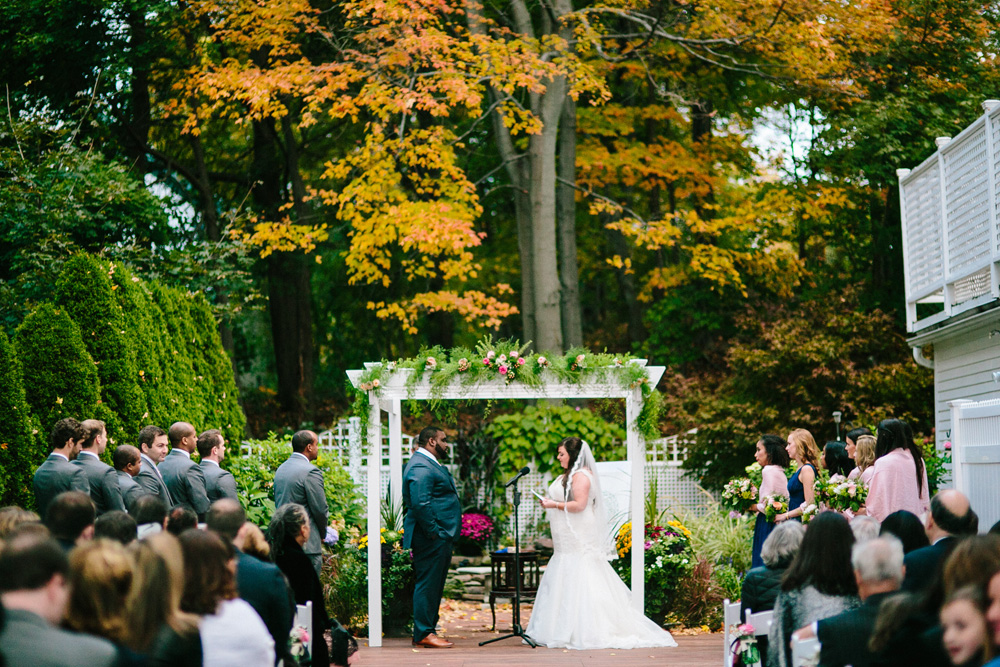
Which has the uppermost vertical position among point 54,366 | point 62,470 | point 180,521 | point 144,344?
point 144,344

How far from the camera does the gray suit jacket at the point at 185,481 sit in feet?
24.8

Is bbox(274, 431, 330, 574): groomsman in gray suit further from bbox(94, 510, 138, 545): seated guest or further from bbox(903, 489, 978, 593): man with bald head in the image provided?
bbox(903, 489, 978, 593): man with bald head

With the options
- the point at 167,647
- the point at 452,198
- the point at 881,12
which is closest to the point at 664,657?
the point at 167,647

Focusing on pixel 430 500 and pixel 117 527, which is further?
pixel 430 500

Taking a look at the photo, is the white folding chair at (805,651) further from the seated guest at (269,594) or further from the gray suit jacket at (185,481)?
the gray suit jacket at (185,481)

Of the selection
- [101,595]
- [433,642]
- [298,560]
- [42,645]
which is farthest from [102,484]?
[42,645]

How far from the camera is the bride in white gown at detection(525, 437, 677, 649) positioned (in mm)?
8633

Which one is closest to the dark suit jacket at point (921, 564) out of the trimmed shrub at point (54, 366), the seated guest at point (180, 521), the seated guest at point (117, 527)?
the seated guest at point (180, 521)

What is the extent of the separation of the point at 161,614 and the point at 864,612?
2595 mm

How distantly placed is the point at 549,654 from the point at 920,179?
6.56 metres

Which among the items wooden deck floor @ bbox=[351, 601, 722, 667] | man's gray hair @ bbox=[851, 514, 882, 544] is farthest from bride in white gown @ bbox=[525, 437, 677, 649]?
man's gray hair @ bbox=[851, 514, 882, 544]

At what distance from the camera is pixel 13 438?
8453mm

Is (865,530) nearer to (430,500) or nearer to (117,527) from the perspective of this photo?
(117,527)

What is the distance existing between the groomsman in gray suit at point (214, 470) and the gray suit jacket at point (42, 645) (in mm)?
4766
